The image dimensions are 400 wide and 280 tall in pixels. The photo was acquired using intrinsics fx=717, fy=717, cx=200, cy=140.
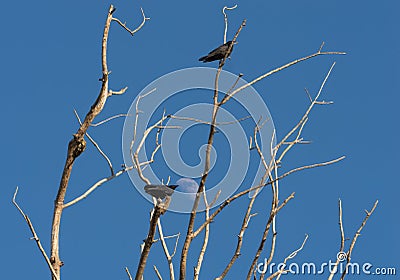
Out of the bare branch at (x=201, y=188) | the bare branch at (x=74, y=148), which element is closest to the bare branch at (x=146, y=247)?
the bare branch at (x=201, y=188)

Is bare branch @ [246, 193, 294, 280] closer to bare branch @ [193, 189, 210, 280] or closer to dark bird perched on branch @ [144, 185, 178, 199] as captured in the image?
bare branch @ [193, 189, 210, 280]

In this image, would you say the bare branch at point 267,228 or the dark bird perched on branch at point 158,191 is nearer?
the bare branch at point 267,228

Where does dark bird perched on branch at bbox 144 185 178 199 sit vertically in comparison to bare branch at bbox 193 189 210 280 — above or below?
above

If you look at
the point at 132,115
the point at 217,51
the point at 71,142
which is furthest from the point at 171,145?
the point at 217,51

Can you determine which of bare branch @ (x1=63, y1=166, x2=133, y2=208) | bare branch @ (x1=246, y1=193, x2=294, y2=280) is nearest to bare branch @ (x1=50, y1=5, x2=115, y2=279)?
bare branch @ (x1=63, y1=166, x2=133, y2=208)

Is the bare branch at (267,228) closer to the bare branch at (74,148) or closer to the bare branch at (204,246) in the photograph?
the bare branch at (204,246)

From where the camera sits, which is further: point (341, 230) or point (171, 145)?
point (171, 145)

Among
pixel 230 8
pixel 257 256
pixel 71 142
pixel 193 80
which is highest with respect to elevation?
pixel 230 8

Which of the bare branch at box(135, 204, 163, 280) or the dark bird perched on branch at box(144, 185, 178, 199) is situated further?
the dark bird perched on branch at box(144, 185, 178, 199)

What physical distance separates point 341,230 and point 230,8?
5.35 feet

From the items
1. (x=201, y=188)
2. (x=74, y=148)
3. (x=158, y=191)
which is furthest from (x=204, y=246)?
(x=74, y=148)

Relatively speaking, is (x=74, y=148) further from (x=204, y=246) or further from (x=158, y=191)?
(x=204, y=246)

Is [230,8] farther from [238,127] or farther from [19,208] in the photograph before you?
[19,208]

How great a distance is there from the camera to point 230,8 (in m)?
4.64
